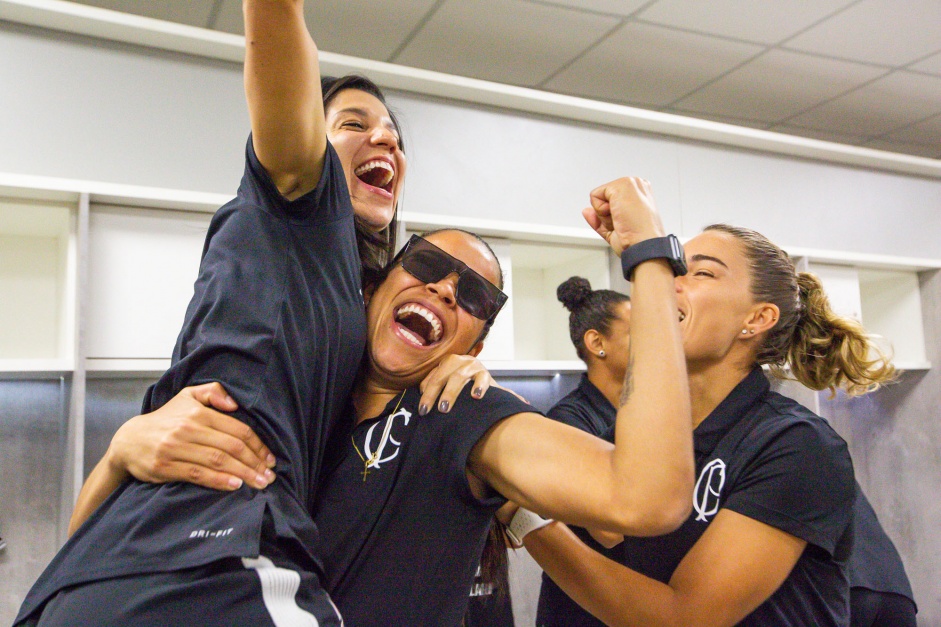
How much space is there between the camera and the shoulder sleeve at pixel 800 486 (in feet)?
4.70

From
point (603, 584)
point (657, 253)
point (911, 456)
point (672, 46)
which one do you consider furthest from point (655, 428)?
point (911, 456)

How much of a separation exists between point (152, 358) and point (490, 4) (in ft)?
6.90

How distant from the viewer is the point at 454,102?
3312mm

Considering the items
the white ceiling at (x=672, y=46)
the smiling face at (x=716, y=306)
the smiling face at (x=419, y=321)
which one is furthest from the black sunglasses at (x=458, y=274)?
the white ceiling at (x=672, y=46)

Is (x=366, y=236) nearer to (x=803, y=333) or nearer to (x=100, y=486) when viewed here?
(x=100, y=486)

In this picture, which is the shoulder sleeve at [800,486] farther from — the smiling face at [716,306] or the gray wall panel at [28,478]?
the gray wall panel at [28,478]

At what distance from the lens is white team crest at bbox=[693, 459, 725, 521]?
155 cm

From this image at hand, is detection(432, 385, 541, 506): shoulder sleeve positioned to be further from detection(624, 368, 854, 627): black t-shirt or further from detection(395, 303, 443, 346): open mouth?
detection(624, 368, 854, 627): black t-shirt

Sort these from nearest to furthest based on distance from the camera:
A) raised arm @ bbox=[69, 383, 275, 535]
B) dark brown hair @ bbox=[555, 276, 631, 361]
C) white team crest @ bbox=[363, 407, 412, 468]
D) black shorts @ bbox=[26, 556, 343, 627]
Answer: black shorts @ bbox=[26, 556, 343, 627] < raised arm @ bbox=[69, 383, 275, 535] < white team crest @ bbox=[363, 407, 412, 468] < dark brown hair @ bbox=[555, 276, 631, 361]

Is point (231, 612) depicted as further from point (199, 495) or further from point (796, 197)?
point (796, 197)

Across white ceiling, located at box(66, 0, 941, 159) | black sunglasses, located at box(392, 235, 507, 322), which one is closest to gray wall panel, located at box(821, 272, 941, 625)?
white ceiling, located at box(66, 0, 941, 159)

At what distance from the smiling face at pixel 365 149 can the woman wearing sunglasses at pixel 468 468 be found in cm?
27

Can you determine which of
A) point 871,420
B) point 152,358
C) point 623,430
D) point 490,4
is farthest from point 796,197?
point 623,430

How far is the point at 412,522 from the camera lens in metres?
1.17
